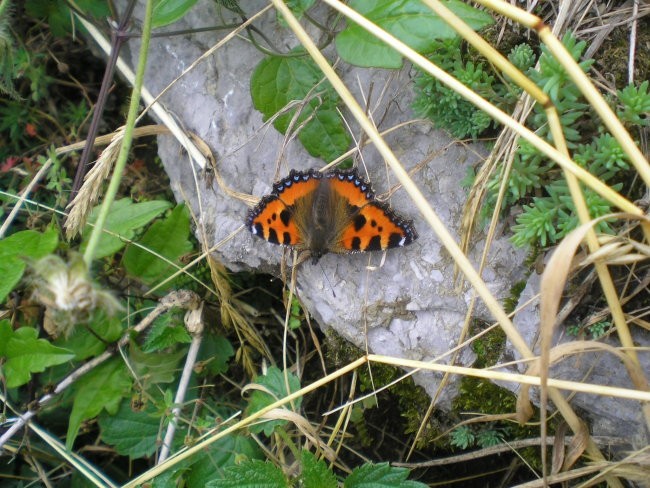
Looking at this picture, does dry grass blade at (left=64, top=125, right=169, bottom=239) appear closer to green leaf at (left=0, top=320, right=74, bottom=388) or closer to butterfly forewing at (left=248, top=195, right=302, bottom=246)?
green leaf at (left=0, top=320, right=74, bottom=388)

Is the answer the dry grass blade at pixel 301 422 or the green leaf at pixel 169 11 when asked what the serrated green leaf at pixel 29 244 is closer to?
the green leaf at pixel 169 11

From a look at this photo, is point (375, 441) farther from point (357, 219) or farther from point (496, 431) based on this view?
point (357, 219)

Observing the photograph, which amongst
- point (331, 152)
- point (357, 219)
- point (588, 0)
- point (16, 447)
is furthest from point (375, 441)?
point (588, 0)

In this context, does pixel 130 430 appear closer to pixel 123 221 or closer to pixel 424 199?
pixel 123 221

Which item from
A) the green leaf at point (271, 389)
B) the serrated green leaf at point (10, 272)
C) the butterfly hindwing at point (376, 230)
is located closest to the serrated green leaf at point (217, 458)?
the green leaf at point (271, 389)

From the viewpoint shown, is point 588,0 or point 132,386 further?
point 132,386

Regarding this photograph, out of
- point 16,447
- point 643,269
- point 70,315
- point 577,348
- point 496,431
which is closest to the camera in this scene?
point 70,315

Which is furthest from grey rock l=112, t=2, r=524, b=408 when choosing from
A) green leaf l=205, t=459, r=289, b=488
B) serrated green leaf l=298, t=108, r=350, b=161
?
green leaf l=205, t=459, r=289, b=488
